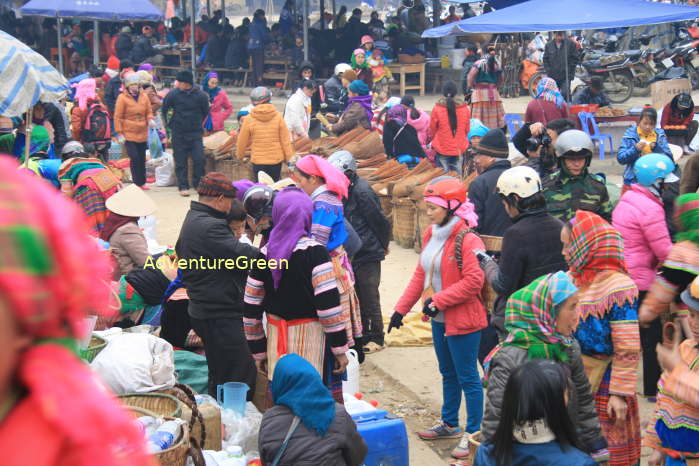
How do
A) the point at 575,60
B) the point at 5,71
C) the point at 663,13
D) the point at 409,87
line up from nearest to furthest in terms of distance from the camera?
1. the point at 5,71
2. the point at 663,13
3. the point at 575,60
4. the point at 409,87

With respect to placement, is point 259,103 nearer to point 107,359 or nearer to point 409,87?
point 107,359

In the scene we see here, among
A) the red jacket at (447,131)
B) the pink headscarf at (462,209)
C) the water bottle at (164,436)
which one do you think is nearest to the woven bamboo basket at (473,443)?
the water bottle at (164,436)

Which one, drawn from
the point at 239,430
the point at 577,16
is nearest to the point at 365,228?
the point at 239,430

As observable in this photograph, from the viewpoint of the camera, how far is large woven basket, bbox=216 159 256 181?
1287 cm

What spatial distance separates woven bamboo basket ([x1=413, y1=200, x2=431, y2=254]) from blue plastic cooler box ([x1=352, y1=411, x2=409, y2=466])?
17.2ft

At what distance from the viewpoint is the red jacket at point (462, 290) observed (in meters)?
5.38

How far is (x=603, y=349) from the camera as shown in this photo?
4.22 metres

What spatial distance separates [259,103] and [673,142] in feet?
18.3

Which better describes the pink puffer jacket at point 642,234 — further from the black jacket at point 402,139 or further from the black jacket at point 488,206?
the black jacket at point 402,139

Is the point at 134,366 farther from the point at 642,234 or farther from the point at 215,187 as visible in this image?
the point at 642,234

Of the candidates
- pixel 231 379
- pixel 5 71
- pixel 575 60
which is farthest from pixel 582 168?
pixel 575 60

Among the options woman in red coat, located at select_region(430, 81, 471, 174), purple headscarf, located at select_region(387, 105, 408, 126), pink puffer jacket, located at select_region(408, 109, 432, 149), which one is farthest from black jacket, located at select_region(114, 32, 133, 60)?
woman in red coat, located at select_region(430, 81, 471, 174)

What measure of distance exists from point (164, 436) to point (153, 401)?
0.70m

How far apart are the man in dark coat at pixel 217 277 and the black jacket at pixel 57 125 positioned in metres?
6.72
